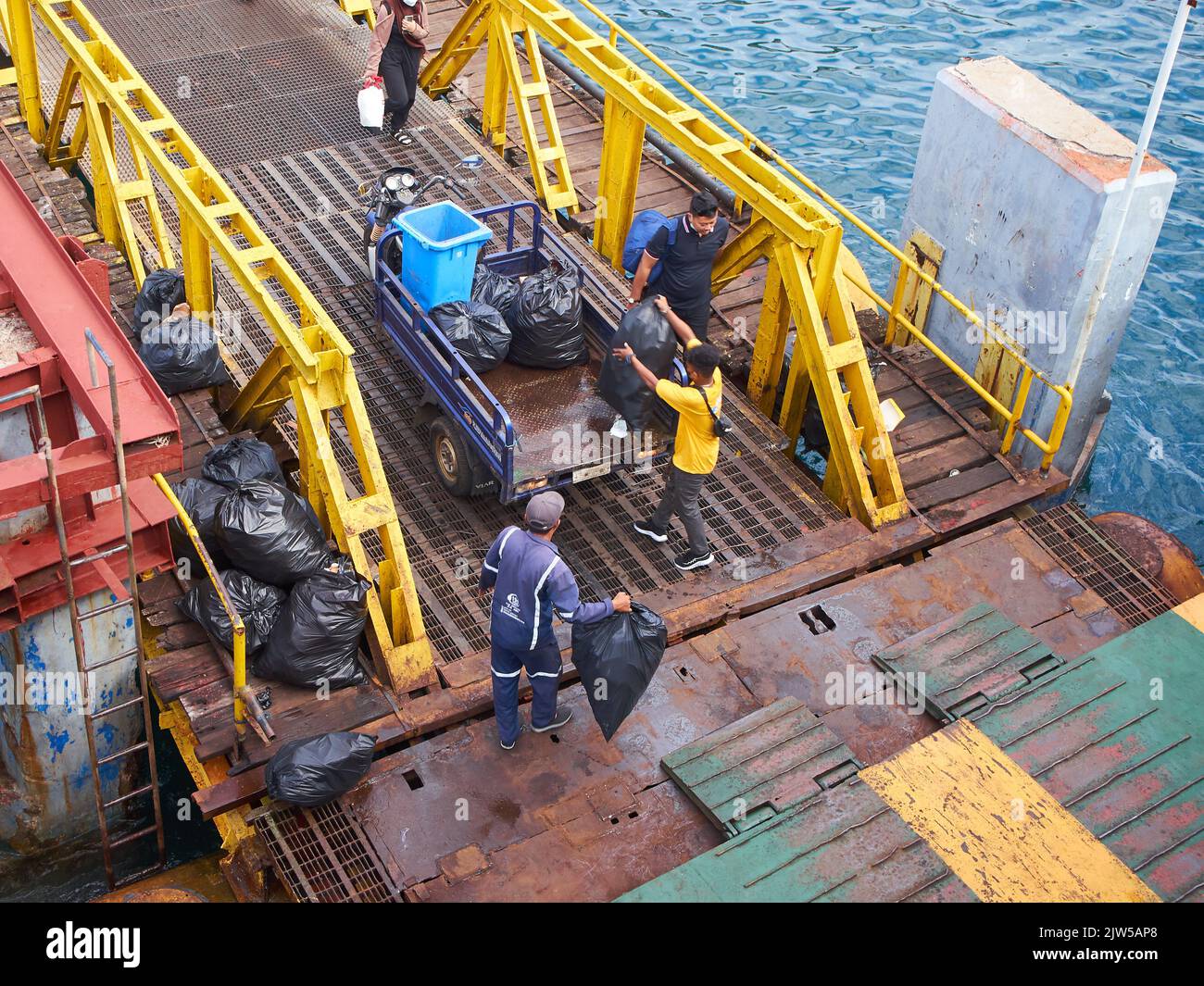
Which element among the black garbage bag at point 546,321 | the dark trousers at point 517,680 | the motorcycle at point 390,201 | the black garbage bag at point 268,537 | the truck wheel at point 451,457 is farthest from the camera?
the motorcycle at point 390,201

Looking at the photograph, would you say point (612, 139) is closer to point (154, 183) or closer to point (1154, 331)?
point (154, 183)

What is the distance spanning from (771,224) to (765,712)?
3.90 meters

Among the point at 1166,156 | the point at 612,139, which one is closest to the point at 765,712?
the point at 612,139

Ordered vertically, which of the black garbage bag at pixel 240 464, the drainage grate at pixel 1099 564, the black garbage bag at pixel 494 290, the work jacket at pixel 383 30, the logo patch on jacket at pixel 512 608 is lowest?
the drainage grate at pixel 1099 564

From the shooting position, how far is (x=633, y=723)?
781cm

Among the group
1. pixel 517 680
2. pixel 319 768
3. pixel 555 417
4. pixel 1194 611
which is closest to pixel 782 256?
pixel 555 417

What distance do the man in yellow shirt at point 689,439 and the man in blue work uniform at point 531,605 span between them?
1.58 metres

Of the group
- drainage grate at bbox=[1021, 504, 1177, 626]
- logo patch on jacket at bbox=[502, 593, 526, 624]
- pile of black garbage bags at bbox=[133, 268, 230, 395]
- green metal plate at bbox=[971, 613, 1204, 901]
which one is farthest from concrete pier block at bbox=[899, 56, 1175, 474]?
pile of black garbage bags at bbox=[133, 268, 230, 395]

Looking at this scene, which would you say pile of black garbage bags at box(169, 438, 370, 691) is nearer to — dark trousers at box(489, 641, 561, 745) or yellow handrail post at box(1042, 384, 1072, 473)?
dark trousers at box(489, 641, 561, 745)

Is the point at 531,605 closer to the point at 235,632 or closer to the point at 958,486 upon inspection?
the point at 235,632

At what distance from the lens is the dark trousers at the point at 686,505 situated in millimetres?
8648

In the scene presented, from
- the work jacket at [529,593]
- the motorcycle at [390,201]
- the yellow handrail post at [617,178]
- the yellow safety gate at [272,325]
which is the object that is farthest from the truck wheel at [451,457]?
the yellow handrail post at [617,178]

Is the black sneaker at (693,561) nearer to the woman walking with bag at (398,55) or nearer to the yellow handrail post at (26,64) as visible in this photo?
the woman walking with bag at (398,55)

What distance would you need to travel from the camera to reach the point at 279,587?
26.7 ft
